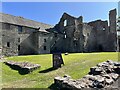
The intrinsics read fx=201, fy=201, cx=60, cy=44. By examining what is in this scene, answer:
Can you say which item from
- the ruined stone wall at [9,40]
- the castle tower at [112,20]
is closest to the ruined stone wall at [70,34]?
the castle tower at [112,20]

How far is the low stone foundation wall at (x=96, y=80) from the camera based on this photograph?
1752 centimetres

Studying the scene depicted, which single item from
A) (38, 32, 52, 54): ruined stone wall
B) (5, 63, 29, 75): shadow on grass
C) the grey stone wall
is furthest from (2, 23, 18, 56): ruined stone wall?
(5, 63, 29, 75): shadow on grass

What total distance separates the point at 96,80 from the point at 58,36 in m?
43.0

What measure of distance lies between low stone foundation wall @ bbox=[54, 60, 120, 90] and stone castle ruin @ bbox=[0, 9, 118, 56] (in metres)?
33.0

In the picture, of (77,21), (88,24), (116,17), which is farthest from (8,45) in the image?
(116,17)

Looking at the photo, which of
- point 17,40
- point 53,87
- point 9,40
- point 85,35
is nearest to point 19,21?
point 17,40

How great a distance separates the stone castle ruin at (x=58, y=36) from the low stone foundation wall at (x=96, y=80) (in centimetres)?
3300

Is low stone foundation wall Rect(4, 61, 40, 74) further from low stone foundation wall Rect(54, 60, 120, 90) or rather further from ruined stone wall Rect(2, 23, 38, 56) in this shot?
ruined stone wall Rect(2, 23, 38, 56)

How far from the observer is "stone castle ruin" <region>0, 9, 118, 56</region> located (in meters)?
50.8

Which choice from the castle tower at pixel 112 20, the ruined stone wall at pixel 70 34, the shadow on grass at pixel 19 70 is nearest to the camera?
the shadow on grass at pixel 19 70

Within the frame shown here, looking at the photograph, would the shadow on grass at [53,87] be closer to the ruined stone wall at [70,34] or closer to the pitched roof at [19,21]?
the pitched roof at [19,21]

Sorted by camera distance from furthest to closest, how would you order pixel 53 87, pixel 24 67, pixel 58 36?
pixel 58 36
pixel 24 67
pixel 53 87

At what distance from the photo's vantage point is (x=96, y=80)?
59.6 feet

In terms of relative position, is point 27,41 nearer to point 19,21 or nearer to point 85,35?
point 19,21
